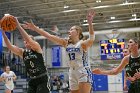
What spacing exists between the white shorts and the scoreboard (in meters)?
16.7

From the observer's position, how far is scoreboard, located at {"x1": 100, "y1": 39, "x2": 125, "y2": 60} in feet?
69.4

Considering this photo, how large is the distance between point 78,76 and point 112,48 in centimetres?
1690

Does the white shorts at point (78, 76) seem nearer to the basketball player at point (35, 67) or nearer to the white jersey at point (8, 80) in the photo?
the basketball player at point (35, 67)

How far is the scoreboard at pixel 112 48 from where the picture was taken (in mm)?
21141

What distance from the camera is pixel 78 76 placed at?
4719 millimetres

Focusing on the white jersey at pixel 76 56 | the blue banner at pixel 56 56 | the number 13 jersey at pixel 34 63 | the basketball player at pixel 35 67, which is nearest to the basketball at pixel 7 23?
the basketball player at pixel 35 67

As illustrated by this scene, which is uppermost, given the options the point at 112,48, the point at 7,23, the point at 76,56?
the point at 7,23

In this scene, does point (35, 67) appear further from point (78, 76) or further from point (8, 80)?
point (8, 80)

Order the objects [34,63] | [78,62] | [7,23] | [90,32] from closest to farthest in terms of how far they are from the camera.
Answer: [90,32] → [78,62] → [34,63] → [7,23]

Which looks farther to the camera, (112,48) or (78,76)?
(112,48)

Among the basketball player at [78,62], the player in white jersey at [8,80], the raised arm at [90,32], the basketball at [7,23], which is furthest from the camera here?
the player in white jersey at [8,80]

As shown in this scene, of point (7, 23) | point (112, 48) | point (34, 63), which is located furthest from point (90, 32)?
point (112, 48)

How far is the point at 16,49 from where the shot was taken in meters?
5.28

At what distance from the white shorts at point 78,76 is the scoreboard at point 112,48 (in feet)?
54.8
